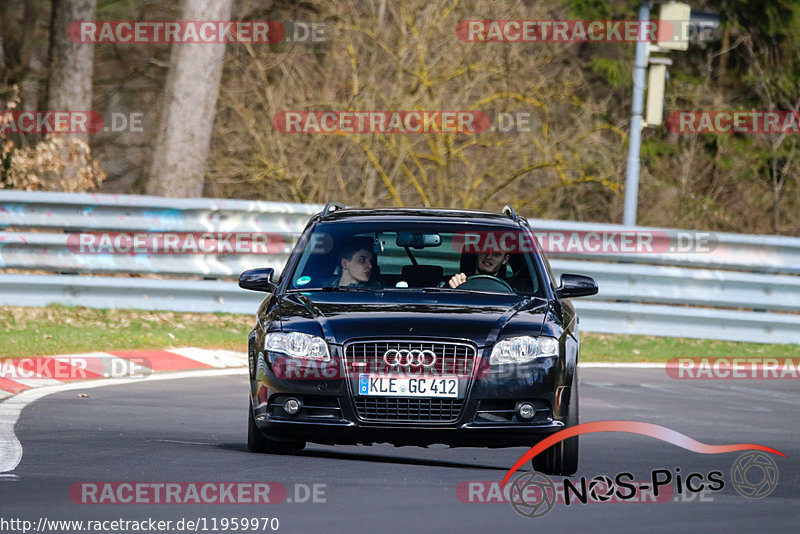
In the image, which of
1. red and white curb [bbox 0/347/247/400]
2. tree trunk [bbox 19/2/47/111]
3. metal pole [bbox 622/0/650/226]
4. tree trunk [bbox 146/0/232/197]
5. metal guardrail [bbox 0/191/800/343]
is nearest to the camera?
red and white curb [bbox 0/347/247/400]

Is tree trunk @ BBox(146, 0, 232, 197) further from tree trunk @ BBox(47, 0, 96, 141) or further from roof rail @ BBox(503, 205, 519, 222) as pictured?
roof rail @ BBox(503, 205, 519, 222)

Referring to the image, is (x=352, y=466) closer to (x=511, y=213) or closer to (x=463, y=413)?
(x=463, y=413)

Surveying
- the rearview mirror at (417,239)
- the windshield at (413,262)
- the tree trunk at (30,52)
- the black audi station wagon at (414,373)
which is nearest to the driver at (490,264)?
the windshield at (413,262)

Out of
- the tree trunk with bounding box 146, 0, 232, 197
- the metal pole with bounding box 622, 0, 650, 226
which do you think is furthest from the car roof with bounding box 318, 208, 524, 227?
the tree trunk with bounding box 146, 0, 232, 197

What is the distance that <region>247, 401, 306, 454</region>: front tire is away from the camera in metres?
8.76

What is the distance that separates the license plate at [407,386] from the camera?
26.6ft

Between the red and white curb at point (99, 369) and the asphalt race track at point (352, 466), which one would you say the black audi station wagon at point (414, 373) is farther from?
the red and white curb at point (99, 369)

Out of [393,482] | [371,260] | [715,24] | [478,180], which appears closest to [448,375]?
[393,482]

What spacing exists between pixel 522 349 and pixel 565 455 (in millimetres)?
604

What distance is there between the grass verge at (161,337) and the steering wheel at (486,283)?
5215mm

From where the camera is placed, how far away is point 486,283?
30.7 ft

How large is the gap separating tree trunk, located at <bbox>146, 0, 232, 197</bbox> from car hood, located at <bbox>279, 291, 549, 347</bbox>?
42.3 feet

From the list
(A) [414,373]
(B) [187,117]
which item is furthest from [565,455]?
(B) [187,117]

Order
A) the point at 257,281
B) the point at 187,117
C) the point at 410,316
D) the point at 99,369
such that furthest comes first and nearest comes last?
the point at 187,117 < the point at 99,369 < the point at 257,281 < the point at 410,316
